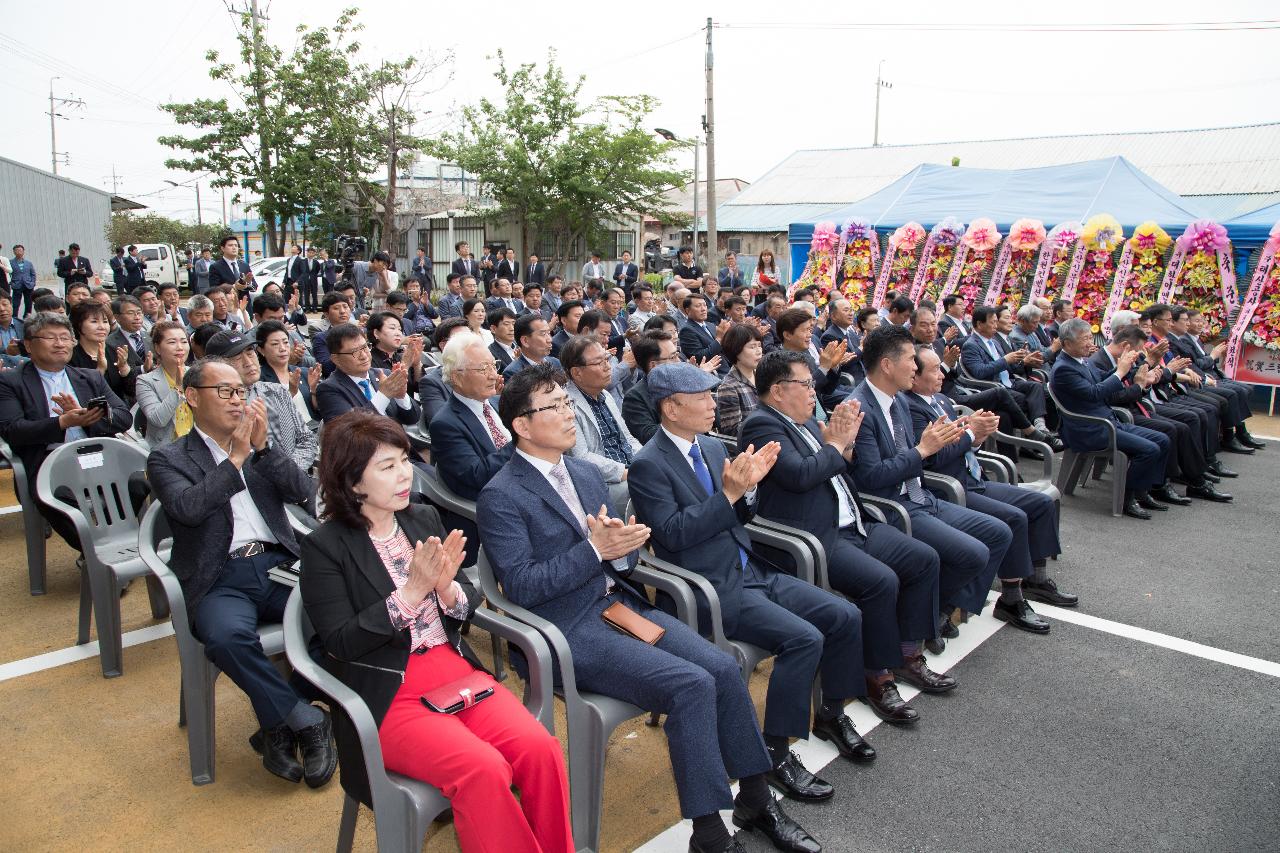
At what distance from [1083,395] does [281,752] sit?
597 cm

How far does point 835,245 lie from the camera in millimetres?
14742

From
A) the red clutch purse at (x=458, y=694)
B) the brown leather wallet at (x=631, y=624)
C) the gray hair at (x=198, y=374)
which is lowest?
the red clutch purse at (x=458, y=694)

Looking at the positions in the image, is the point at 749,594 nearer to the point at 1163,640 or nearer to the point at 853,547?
the point at 853,547

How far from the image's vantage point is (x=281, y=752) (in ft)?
9.95

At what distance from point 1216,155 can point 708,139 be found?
516 inches

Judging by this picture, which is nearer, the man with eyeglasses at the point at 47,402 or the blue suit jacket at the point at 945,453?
the man with eyeglasses at the point at 47,402

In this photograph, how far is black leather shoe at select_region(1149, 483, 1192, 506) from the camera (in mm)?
6816

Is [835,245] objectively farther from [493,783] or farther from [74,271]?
[74,271]

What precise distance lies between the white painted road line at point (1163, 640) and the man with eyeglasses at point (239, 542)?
3805 millimetres

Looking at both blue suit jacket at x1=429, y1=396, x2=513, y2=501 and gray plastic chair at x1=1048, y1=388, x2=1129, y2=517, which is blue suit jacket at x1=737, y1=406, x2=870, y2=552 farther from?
gray plastic chair at x1=1048, y1=388, x2=1129, y2=517

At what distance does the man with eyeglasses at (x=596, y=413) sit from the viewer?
4535mm

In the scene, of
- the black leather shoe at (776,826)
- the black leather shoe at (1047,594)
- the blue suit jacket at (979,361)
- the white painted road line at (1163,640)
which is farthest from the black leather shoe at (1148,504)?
the black leather shoe at (776,826)

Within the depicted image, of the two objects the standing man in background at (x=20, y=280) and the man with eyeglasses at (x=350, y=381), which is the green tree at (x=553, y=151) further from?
the man with eyeglasses at (x=350, y=381)

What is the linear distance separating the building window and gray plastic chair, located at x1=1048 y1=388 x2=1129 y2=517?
79.4 feet
